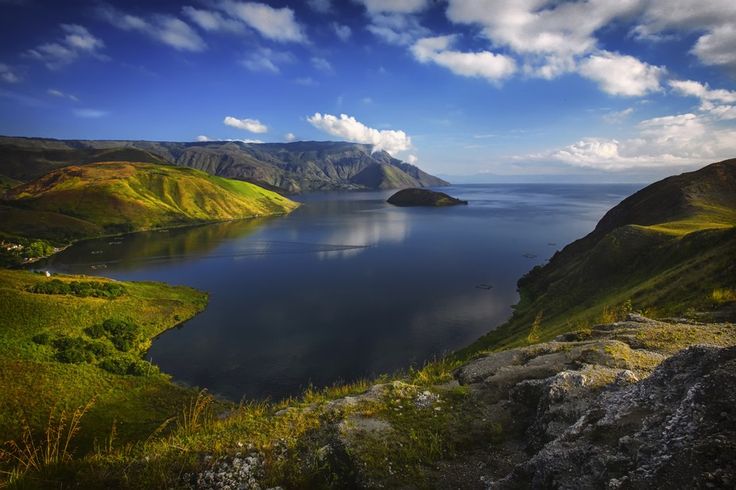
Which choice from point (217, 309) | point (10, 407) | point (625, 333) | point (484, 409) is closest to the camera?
point (484, 409)

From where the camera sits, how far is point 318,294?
86.9 m

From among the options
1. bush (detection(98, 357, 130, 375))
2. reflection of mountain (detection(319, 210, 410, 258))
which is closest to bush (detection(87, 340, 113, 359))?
bush (detection(98, 357, 130, 375))

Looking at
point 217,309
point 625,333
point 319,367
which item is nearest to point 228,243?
point 217,309

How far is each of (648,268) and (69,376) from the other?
75.1m

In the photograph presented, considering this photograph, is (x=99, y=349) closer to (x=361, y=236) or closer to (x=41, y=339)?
(x=41, y=339)

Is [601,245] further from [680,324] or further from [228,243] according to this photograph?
[228,243]

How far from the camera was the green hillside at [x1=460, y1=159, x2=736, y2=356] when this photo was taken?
99.8ft

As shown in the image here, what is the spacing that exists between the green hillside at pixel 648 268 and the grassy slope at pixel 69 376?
38.5 metres

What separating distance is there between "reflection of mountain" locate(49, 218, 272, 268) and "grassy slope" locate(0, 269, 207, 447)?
5834cm

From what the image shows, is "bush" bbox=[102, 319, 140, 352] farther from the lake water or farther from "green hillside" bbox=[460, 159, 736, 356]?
"green hillside" bbox=[460, 159, 736, 356]

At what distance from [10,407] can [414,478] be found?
1783 inches

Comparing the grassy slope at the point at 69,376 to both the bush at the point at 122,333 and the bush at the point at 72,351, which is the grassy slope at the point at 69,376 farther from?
the bush at the point at 122,333

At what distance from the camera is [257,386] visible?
167ft

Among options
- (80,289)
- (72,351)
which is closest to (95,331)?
(72,351)
